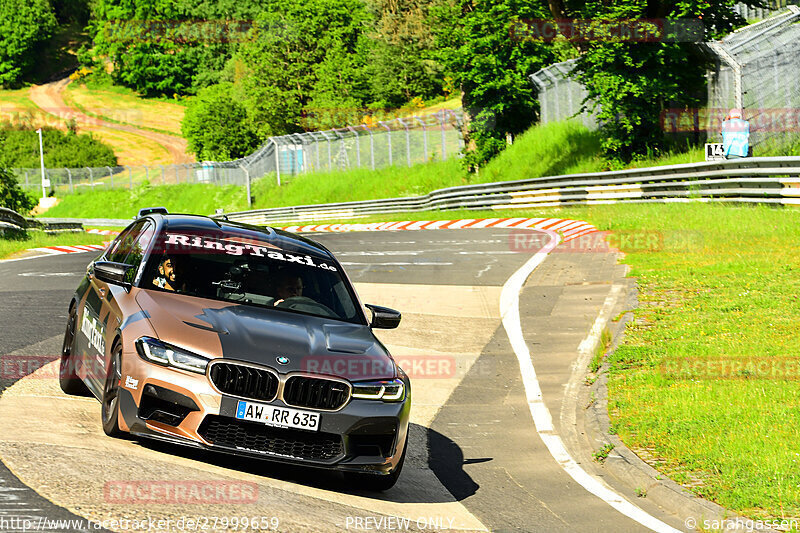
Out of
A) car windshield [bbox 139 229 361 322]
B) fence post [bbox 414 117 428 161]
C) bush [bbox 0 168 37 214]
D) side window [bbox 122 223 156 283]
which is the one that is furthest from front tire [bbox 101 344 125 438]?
fence post [bbox 414 117 428 161]

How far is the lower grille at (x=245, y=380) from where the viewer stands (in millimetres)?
6473

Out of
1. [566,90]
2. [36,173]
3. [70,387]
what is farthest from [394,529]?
[36,173]

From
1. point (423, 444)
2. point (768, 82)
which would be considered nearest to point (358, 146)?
point (768, 82)

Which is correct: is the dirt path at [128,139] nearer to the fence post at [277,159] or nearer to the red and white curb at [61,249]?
the fence post at [277,159]

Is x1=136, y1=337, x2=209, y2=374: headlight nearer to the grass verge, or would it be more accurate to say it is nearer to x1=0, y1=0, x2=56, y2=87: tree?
the grass verge

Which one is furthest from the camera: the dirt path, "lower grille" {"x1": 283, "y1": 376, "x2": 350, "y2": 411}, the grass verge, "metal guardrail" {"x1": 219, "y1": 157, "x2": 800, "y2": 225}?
the dirt path

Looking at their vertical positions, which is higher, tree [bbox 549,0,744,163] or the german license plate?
tree [bbox 549,0,744,163]

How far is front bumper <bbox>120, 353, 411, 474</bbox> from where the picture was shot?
252 inches

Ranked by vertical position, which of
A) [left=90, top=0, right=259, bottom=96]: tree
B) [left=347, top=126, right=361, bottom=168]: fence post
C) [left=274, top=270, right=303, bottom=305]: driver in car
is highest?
[left=90, top=0, right=259, bottom=96]: tree

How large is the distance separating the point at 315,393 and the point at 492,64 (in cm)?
3863

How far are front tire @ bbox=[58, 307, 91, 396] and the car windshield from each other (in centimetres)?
140

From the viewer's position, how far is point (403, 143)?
5225 cm

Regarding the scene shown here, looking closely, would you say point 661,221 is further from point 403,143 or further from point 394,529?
point 403,143

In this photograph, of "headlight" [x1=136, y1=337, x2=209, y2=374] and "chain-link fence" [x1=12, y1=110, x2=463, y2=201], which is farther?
"chain-link fence" [x1=12, y1=110, x2=463, y2=201]
